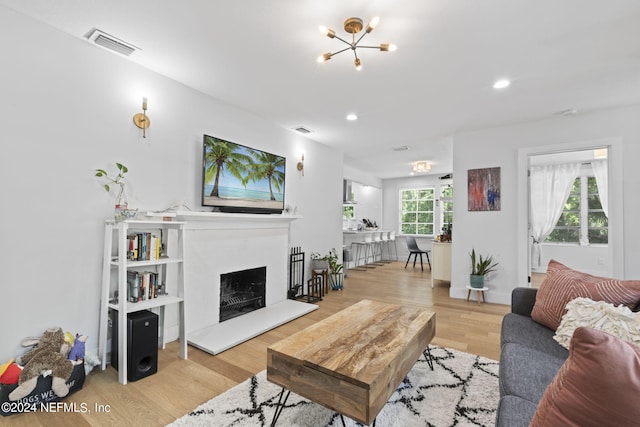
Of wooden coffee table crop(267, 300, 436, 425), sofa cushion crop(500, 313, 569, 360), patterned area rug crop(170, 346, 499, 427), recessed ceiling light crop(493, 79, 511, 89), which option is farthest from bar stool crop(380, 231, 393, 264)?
wooden coffee table crop(267, 300, 436, 425)

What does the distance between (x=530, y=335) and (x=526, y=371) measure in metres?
0.53

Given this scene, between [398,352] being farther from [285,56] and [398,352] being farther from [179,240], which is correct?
[285,56]

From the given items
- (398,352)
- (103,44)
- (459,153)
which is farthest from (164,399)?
(459,153)

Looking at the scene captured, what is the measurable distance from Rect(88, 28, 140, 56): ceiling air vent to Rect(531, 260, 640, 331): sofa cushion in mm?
3527

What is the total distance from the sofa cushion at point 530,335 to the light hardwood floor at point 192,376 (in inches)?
26.4

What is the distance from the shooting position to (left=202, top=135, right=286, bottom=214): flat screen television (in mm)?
3146

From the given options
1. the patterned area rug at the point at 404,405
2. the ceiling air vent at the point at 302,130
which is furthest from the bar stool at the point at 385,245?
the patterned area rug at the point at 404,405

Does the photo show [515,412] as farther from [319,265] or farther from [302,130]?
[302,130]

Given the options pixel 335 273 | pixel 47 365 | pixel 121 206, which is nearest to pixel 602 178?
pixel 335 273

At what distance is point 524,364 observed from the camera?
1.50 metres

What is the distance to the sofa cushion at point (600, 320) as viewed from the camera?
1.41 metres

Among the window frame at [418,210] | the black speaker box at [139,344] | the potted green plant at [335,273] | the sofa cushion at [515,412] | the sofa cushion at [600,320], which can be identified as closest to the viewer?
the sofa cushion at [515,412]

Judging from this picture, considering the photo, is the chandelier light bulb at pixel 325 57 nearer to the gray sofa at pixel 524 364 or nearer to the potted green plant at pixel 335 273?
the gray sofa at pixel 524 364

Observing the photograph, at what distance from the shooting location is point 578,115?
12.3 ft
